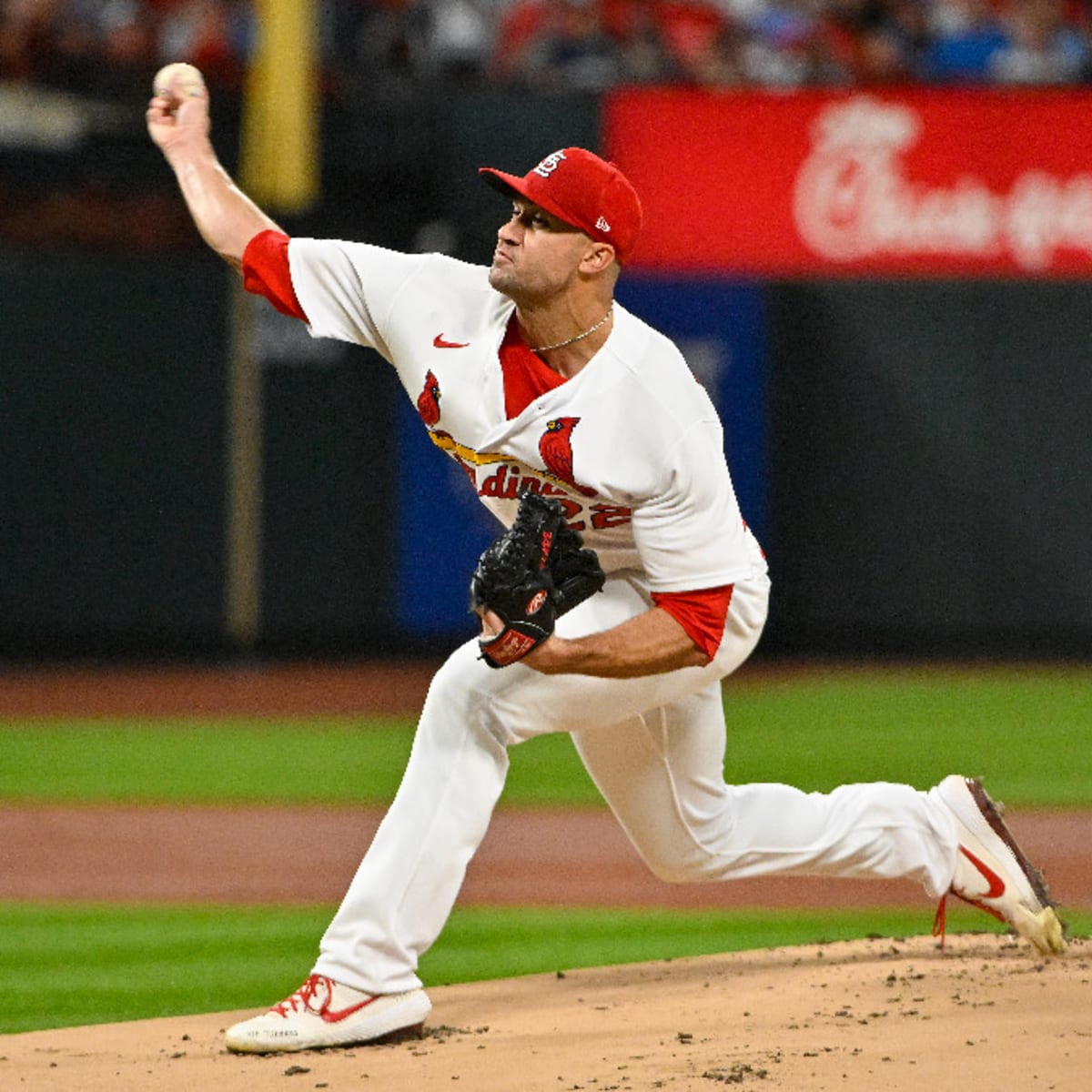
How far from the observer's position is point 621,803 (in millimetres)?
4953

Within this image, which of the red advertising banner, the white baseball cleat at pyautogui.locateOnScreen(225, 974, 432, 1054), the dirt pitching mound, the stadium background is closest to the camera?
the dirt pitching mound

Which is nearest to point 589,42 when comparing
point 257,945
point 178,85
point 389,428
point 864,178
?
point 864,178

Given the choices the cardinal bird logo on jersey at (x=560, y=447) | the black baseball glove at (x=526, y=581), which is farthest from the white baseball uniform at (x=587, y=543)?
the black baseball glove at (x=526, y=581)

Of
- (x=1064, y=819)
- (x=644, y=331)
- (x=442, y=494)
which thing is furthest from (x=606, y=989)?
(x=442, y=494)

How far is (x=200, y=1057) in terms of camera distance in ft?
14.7

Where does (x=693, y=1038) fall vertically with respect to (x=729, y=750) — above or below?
above

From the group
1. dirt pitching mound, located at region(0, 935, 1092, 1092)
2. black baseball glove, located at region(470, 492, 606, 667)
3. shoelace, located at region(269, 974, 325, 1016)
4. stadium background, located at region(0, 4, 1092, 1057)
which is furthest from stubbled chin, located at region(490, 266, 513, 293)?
stadium background, located at region(0, 4, 1092, 1057)

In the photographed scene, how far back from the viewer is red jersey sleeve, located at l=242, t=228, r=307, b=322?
486 centimetres

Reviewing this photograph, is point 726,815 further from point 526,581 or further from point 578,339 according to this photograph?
point 578,339

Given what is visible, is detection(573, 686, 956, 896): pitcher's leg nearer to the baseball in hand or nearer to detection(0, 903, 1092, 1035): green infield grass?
detection(0, 903, 1092, 1035): green infield grass

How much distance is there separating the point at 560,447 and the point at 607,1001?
1392 millimetres

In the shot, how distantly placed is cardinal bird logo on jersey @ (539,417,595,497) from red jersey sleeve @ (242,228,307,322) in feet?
2.27

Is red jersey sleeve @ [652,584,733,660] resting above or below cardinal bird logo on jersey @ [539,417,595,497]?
below

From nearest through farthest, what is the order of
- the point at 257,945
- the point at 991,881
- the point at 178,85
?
1. the point at 178,85
2. the point at 991,881
3. the point at 257,945
